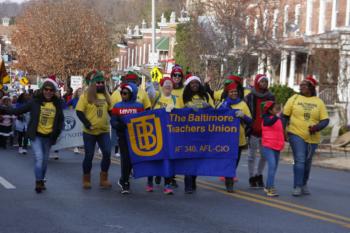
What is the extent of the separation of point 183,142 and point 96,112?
4.69 ft

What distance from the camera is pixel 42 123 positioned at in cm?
1302

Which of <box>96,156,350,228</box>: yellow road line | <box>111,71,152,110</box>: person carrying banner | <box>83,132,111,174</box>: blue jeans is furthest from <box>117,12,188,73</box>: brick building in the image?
<box>96,156,350,228</box>: yellow road line

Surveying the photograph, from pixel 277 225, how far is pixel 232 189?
3191 mm

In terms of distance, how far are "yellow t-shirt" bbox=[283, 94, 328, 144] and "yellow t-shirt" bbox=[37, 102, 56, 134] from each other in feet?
11.7

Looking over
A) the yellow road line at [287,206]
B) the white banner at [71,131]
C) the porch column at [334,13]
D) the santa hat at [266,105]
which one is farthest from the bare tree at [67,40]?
the santa hat at [266,105]

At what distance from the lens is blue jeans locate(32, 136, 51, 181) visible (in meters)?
13.0

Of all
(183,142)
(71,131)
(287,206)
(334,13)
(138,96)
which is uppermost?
(334,13)

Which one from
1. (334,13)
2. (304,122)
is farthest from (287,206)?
(334,13)

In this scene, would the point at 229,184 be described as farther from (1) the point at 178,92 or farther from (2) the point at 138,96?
(2) the point at 138,96

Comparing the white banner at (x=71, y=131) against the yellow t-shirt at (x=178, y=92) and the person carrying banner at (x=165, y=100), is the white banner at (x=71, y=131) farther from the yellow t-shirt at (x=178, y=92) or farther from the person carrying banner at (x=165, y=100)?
the yellow t-shirt at (x=178, y=92)

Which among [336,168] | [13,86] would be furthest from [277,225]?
[13,86]

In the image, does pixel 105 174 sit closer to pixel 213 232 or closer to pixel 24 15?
pixel 213 232

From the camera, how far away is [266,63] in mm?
42062

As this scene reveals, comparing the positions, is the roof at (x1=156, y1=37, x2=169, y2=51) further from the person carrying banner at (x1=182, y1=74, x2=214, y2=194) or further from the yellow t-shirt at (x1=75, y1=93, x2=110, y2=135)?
the person carrying banner at (x1=182, y1=74, x2=214, y2=194)
